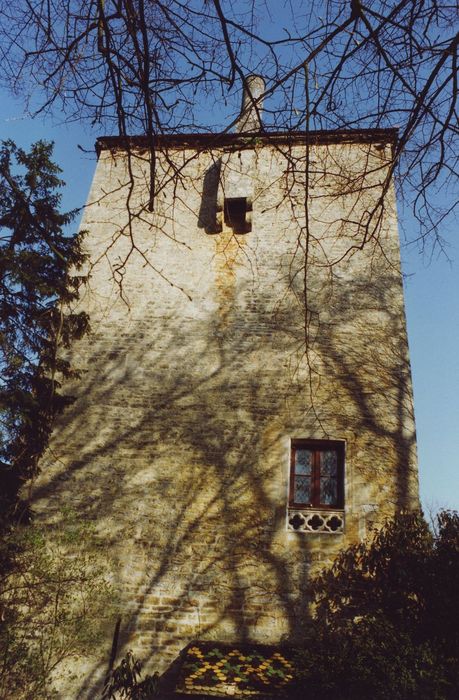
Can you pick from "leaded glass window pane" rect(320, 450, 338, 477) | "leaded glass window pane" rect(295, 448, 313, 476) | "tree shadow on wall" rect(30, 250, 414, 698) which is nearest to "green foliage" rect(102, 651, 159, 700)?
"tree shadow on wall" rect(30, 250, 414, 698)

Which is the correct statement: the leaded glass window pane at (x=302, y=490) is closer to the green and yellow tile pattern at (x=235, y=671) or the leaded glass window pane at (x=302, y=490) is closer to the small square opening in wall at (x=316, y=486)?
the small square opening in wall at (x=316, y=486)

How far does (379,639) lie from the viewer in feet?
17.8

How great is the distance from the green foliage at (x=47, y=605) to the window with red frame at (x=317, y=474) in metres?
2.89

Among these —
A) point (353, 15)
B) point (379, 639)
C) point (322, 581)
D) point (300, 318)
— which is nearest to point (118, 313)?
point (300, 318)

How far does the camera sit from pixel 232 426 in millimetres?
7707

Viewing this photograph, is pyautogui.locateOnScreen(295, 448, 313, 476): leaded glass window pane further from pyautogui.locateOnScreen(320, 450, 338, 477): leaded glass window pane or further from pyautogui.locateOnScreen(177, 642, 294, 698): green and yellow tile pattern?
pyautogui.locateOnScreen(177, 642, 294, 698): green and yellow tile pattern

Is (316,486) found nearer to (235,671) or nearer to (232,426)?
(232,426)

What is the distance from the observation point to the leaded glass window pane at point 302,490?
7.22 metres

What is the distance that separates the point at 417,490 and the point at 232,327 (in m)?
3.79

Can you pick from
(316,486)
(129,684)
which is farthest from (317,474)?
(129,684)

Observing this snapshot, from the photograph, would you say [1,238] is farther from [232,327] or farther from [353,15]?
[232,327]

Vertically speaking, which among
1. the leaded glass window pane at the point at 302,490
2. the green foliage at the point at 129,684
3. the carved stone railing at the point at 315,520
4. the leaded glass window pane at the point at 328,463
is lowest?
the green foliage at the point at 129,684

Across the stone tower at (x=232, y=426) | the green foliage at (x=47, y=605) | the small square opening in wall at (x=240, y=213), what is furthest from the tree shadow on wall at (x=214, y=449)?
the small square opening in wall at (x=240, y=213)

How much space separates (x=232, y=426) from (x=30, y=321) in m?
3.39
